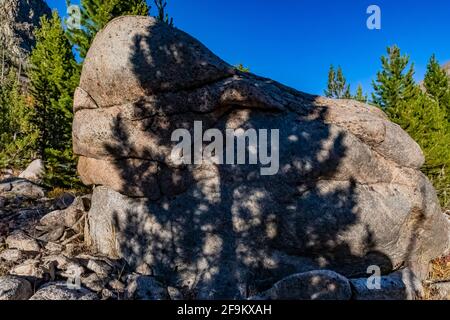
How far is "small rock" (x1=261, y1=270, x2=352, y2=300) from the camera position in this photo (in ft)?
18.6

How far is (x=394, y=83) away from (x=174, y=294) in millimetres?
32568

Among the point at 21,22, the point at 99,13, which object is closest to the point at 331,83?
the point at 99,13

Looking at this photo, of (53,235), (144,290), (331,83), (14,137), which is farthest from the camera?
(331,83)

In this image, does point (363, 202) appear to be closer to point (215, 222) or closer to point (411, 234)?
point (411, 234)

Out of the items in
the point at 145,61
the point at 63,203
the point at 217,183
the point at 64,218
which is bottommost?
the point at 64,218

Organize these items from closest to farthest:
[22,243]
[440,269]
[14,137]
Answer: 1. [22,243]
2. [440,269]
3. [14,137]

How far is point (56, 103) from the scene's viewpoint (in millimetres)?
20938

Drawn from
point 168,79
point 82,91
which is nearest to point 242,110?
point 168,79

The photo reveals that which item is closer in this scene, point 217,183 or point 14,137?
point 217,183

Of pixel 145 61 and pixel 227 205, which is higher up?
pixel 145 61

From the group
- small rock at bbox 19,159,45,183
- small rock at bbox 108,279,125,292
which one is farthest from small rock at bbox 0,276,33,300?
small rock at bbox 19,159,45,183

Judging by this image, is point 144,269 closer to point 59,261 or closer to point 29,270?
point 59,261

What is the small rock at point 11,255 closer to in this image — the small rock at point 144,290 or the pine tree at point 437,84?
the small rock at point 144,290

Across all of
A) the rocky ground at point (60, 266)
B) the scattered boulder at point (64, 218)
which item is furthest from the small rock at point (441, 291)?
the scattered boulder at point (64, 218)
